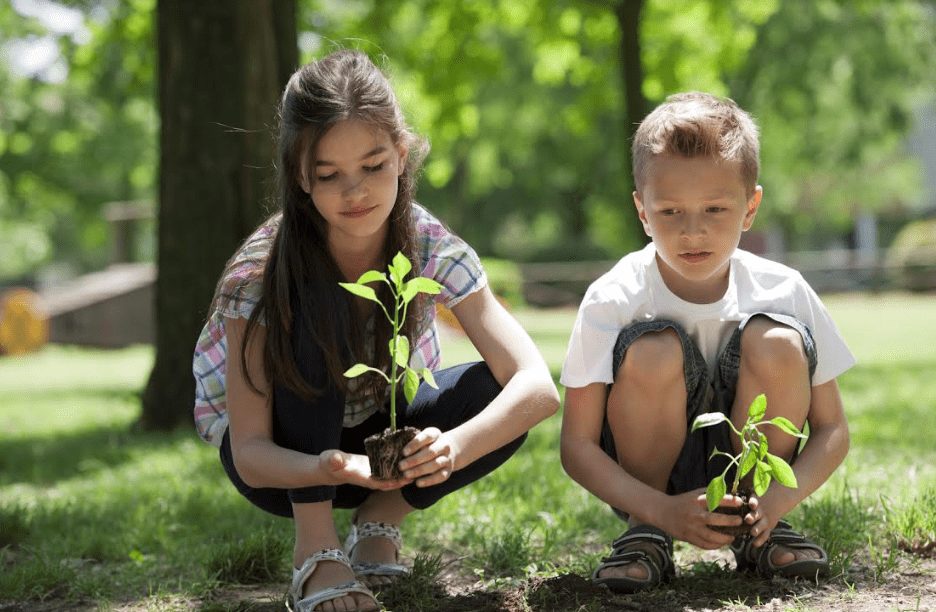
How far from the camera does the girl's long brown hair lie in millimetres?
2391

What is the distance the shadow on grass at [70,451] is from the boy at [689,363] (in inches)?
125

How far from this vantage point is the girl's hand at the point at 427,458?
83.5 inches

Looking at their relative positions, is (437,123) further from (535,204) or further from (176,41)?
(535,204)

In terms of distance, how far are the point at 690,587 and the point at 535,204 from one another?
30758mm

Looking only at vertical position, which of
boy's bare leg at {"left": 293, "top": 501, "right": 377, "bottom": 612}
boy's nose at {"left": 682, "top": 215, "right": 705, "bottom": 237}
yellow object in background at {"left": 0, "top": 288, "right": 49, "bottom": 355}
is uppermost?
boy's nose at {"left": 682, "top": 215, "right": 705, "bottom": 237}

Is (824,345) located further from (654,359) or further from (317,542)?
(317,542)

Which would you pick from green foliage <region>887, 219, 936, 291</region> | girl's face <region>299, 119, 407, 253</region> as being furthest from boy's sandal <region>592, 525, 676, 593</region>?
green foliage <region>887, 219, 936, 291</region>

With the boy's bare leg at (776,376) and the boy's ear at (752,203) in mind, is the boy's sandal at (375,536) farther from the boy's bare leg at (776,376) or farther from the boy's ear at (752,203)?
the boy's ear at (752,203)

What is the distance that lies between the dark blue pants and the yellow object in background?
1420 centimetres

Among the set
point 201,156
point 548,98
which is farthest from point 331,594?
point 548,98

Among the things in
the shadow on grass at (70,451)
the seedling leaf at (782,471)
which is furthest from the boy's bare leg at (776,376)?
the shadow on grass at (70,451)

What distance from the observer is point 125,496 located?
4047mm

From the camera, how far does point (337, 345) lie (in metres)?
2.42

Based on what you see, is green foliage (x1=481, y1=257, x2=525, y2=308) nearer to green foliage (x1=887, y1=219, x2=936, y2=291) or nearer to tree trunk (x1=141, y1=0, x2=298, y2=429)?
green foliage (x1=887, y1=219, x2=936, y2=291)
